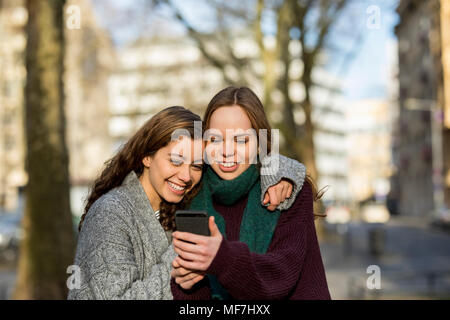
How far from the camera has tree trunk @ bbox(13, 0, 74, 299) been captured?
22.8 feet

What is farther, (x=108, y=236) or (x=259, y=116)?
(x=259, y=116)

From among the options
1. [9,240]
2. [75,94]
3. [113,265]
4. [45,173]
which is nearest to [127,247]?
[113,265]

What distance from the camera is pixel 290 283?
1979mm

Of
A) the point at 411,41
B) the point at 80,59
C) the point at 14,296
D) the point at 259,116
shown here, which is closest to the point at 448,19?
the point at 411,41

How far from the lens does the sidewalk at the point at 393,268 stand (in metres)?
9.49

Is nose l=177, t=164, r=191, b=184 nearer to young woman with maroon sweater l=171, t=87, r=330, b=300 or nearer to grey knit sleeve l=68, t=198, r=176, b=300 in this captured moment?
young woman with maroon sweater l=171, t=87, r=330, b=300

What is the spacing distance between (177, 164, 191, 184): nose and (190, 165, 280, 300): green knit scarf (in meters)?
0.10

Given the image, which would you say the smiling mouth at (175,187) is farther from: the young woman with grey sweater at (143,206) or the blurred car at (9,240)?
the blurred car at (9,240)

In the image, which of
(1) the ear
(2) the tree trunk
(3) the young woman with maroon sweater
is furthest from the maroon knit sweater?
(2) the tree trunk

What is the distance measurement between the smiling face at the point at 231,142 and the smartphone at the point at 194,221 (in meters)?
0.59

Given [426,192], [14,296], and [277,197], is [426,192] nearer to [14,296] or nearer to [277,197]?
[14,296]

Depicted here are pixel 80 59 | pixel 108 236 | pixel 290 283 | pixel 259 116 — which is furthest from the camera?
pixel 80 59

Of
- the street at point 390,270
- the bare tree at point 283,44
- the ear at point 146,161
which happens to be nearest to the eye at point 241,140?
the ear at point 146,161
